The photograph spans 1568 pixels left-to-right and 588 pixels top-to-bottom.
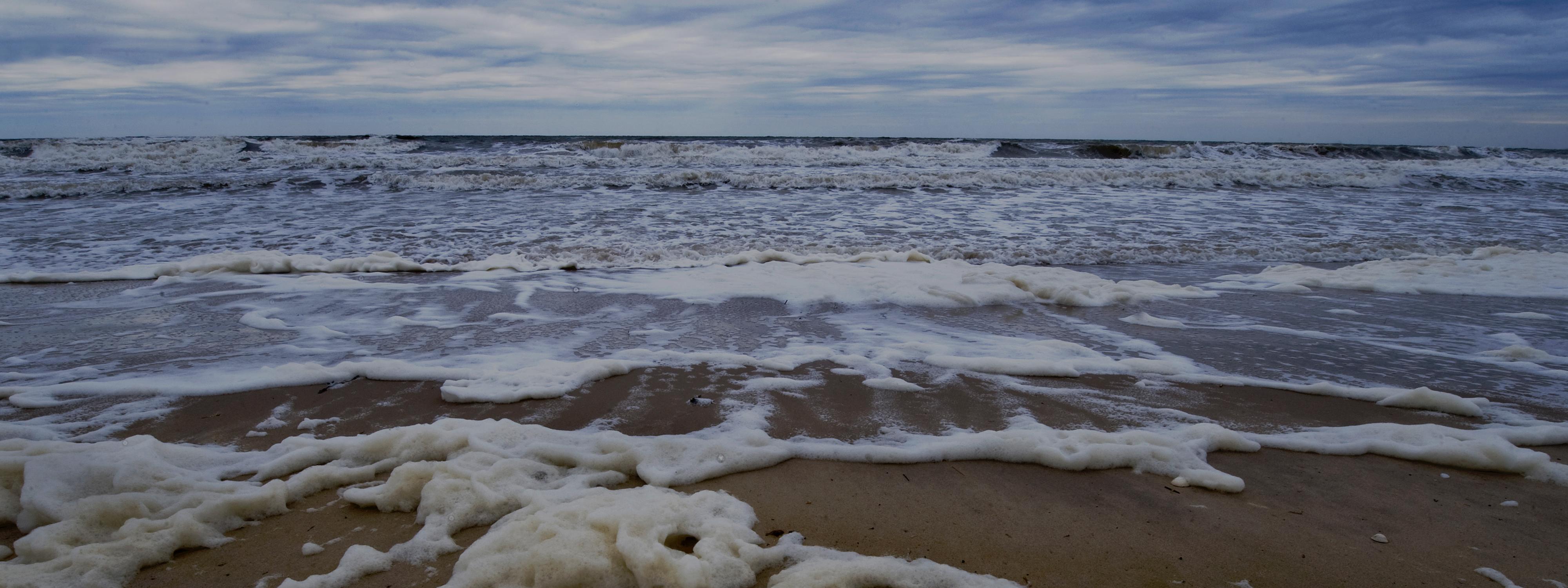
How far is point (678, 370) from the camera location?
362 centimetres

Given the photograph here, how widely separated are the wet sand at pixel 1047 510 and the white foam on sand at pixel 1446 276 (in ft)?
11.3

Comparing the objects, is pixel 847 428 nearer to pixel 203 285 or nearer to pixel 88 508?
pixel 88 508

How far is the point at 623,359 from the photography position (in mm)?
3770

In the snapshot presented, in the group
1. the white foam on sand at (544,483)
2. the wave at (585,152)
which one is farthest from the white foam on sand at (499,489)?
the wave at (585,152)

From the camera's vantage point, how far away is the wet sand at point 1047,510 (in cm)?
195

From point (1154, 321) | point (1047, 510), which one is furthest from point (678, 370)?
point (1154, 321)

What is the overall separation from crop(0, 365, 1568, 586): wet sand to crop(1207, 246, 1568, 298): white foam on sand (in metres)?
3.45

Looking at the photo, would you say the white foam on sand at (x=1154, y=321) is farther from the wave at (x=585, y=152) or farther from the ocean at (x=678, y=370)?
the wave at (x=585, y=152)

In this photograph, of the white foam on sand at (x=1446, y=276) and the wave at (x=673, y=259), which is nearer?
the white foam on sand at (x=1446, y=276)

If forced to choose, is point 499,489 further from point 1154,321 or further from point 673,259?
point 673,259

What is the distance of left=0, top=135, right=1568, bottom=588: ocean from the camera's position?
2141 millimetres

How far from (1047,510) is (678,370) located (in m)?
1.88

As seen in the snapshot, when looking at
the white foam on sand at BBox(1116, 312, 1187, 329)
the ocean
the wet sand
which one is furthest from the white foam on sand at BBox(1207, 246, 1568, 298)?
the wet sand

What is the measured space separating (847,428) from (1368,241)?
8.67m
